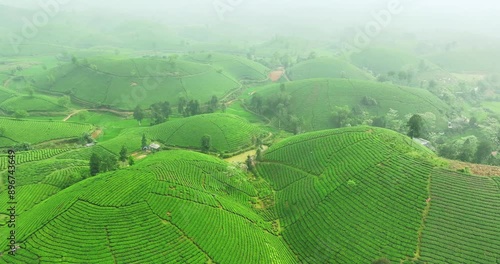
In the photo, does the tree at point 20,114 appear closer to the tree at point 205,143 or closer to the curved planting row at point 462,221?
the tree at point 205,143

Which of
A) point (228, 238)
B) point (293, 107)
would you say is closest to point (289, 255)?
point (228, 238)

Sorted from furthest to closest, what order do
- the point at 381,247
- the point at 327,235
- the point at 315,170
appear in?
the point at 315,170 < the point at 327,235 < the point at 381,247

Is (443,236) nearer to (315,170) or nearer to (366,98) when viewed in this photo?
(315,170)

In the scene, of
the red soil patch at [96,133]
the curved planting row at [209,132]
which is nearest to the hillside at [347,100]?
the curved planting row at [209,132]

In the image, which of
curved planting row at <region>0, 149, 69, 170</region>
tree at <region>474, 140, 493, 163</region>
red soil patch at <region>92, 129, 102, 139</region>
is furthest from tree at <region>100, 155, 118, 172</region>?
tree at <region>474, 140, 493, 163</region>

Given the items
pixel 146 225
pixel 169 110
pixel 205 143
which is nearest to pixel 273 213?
pixel 146 225

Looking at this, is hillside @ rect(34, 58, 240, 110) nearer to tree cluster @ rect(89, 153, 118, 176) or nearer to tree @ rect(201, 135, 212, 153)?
tree @ rect(201, 135, 212, 153)
